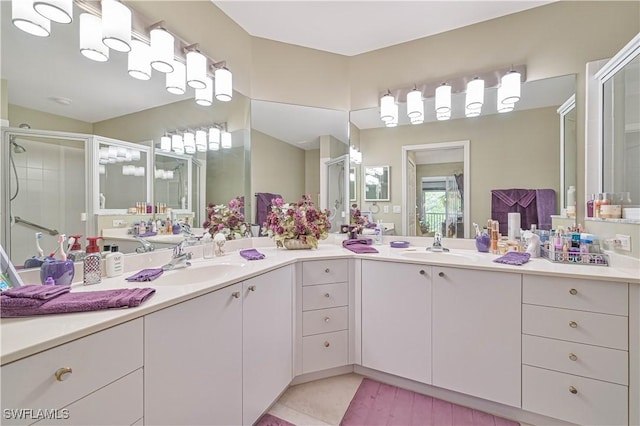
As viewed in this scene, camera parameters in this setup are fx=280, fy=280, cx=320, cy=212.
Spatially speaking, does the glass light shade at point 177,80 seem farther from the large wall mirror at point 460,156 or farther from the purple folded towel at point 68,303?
the large wall mirror at point 460,156

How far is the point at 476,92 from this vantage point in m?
2.10

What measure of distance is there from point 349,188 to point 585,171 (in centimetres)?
162

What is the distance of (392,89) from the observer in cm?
241

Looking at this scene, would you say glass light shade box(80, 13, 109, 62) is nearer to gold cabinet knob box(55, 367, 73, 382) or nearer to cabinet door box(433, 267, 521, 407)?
gold cabinet knob box(55, 367, 73, 382)

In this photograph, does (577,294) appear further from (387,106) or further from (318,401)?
(387,106)

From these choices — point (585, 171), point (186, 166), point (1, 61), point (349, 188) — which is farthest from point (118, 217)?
point (585, 171)

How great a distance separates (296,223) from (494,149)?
1583 millimetres

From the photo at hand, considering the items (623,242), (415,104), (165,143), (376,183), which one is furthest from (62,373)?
(415,104)

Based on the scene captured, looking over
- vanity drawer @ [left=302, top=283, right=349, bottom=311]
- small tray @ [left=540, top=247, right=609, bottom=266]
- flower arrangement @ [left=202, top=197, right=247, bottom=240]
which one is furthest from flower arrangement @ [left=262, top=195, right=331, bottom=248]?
small tray @ [left=540, top=247, right=609, bottom=266]

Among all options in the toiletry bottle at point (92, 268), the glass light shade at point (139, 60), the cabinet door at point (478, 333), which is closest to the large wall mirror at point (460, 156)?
the cabinet door at point (478, 333)

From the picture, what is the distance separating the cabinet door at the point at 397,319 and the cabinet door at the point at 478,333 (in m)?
0.06

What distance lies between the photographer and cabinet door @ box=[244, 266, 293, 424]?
1377 millimetres

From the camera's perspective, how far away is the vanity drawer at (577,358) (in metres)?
1.32

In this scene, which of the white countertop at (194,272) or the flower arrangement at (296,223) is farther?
the flower arrangement at (296,223)
